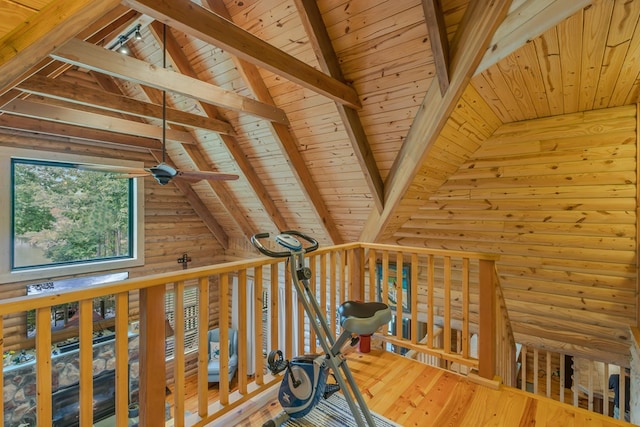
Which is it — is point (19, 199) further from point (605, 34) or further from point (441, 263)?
point (605, 34)

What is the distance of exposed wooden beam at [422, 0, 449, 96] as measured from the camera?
1.97m

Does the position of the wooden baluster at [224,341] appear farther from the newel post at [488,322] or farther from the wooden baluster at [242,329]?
the newel post at [488,322]

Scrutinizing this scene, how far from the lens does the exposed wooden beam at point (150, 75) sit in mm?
2158

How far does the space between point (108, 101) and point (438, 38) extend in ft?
11.0

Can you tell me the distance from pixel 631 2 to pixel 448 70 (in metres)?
0.95

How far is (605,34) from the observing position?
5.33 feet

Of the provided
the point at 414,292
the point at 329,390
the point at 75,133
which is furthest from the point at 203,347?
the point at 75,133

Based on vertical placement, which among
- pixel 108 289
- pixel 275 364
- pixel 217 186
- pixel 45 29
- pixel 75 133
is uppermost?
pixel 75 133

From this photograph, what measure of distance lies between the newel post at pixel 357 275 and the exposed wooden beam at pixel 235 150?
2411mm

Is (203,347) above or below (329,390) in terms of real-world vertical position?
above

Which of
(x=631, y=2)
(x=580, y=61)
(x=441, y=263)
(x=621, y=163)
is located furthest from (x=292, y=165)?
(x=621, y=163)

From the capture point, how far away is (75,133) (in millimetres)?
4469

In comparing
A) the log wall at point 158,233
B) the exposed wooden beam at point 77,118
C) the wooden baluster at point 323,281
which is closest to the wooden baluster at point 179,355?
the wooden baluster at point 323,281

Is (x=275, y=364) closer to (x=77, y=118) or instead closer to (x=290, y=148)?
(x=290, y=148)
